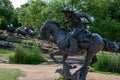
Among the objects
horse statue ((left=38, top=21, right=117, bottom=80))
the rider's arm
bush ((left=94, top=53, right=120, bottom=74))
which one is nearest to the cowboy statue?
the rider's arm

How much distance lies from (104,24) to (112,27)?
1.49 metres

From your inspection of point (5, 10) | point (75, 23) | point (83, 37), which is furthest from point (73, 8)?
point (5, 10)

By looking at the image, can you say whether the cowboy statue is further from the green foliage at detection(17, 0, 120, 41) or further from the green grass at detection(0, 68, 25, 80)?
the green foliage at detection(17, 0, 120, 41)

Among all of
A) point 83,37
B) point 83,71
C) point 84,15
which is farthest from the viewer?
point 83,71

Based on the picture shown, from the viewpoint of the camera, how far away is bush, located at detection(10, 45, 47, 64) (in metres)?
18.2

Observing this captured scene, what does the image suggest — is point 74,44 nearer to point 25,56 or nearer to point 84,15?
point 84,15

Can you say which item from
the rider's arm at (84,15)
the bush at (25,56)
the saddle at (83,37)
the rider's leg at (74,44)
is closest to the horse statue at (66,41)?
the saddle at (83,37)

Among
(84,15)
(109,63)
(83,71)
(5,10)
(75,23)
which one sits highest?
(5,10)

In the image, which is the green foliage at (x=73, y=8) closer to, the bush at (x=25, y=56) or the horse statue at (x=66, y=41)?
the bush at (x=25, y=56)

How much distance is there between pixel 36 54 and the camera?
1864 centimetres

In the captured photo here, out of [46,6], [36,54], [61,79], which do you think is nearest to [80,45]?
[61,79]

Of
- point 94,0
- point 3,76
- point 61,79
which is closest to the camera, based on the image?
point 61,79

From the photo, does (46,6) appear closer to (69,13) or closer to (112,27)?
(112,27)

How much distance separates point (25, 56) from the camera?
1825 cm
